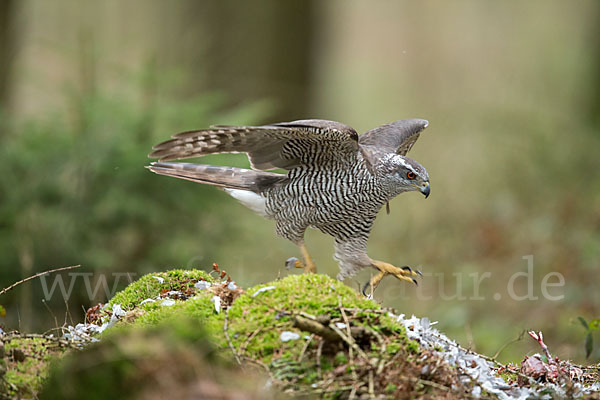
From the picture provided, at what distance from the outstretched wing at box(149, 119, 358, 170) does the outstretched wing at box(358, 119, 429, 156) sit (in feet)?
1.81

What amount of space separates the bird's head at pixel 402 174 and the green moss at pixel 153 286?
6.67 feet

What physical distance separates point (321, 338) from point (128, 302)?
1.36 metres

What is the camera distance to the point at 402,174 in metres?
5.25

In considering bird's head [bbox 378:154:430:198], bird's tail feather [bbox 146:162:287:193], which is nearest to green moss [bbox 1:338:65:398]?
bird's tail feather [bbox 146:162:287:193]

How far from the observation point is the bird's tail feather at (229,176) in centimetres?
564

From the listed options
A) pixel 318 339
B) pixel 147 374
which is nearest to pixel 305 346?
pixel 318 339

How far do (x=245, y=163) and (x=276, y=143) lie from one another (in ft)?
6.60

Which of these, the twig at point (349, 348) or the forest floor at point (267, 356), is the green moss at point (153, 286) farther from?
the twig at point (349, 348)

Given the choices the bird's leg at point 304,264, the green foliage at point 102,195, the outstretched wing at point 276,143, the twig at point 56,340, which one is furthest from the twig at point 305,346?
the green foliage at point 102,195

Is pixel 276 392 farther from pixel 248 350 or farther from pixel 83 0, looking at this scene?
pixel 83 0

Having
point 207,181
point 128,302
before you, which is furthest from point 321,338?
point 207,181

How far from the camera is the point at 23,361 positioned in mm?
2916

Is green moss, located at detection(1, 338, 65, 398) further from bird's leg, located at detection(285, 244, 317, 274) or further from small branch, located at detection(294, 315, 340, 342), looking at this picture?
bird's leg, located at detection(285, 244, 317, 274)

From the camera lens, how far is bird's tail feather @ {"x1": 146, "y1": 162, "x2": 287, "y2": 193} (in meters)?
5.64
